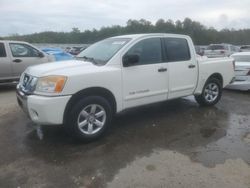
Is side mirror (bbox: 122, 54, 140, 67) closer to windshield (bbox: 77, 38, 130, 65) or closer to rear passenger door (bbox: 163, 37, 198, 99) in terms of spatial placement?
windshield (bbox: 77, 38, 130, 65)

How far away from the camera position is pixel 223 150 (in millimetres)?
4348

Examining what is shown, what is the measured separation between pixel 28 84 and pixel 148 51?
7.64 feet

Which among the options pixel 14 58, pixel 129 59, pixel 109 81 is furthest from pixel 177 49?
pixel 14 58

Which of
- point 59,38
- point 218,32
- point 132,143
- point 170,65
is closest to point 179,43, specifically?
point 170,65

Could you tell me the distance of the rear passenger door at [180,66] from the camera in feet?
18.9

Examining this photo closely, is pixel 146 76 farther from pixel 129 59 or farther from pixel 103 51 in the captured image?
pixel 103 51

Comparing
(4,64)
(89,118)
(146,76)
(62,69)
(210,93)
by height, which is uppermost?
(62,69)

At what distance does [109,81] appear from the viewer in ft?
15.6

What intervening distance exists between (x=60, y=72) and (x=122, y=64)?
3.79ft

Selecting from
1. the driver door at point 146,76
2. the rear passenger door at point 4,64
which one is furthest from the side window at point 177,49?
the rear passenger door at point 4,64

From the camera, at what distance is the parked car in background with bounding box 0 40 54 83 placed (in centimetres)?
944

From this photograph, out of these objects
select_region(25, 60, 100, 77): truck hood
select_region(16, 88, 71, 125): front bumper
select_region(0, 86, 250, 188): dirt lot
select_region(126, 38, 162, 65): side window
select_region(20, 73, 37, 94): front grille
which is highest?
select_region(126, 38, 162, 65): side window

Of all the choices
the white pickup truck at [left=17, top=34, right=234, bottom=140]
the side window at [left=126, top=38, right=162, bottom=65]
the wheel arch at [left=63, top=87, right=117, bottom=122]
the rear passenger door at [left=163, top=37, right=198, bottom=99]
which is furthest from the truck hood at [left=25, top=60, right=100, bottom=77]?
the rear passenger door at [left=163, top=37, right=198, bottom=99]

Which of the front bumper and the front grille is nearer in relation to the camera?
the front bumper
